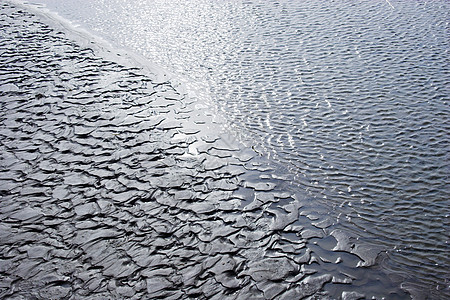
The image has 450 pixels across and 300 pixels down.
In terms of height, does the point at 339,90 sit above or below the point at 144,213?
above

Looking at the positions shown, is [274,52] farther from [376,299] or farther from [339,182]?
[376,299]

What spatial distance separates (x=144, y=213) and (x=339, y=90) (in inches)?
113

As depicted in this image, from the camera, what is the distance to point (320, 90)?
533 centimetres

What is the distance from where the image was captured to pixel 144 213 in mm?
3570

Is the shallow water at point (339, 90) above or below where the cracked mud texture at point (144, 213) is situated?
above

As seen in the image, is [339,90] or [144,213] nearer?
[144,213]

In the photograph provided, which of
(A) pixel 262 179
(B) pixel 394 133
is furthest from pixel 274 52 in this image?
(A) pixel 262 179

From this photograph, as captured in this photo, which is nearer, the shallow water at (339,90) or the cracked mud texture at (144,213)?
the cracked mud texture at (144,213)

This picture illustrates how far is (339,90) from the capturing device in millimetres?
5309

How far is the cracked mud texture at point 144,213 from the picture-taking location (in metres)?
2.95

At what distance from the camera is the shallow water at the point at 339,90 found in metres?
3.53

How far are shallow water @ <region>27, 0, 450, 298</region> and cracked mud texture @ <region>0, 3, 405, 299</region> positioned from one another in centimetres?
A: 37

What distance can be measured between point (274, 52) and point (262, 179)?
9.54 feet

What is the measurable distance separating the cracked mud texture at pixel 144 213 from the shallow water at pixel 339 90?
1.22 feet
